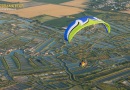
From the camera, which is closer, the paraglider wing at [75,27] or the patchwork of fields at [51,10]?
the paraglider wing at [75,27]

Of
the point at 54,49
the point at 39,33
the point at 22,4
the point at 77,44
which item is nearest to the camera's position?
the point at 54,49

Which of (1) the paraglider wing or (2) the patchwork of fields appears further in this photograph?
(2) the patchwork of fields

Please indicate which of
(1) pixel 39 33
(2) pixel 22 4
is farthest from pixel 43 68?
(2) pixel 22 4

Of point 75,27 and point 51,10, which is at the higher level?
point 75,27

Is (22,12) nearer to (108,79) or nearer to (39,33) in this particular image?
(39,33)

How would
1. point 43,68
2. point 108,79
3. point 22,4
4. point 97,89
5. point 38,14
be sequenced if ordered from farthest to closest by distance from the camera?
1. point 22,4
2. point 38,14
3. point 43,68
4. point 108,79
5. point 97,89

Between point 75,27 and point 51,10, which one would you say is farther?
point 51,10

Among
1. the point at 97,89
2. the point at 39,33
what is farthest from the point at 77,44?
the point at 97,89

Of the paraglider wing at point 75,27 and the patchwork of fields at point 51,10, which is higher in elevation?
the paraglider wing at point 75,27

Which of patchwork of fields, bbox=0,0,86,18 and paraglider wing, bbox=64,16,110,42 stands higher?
paraglider wing, bbox=64,16,110,42

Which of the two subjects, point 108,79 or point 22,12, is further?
point 22,12
